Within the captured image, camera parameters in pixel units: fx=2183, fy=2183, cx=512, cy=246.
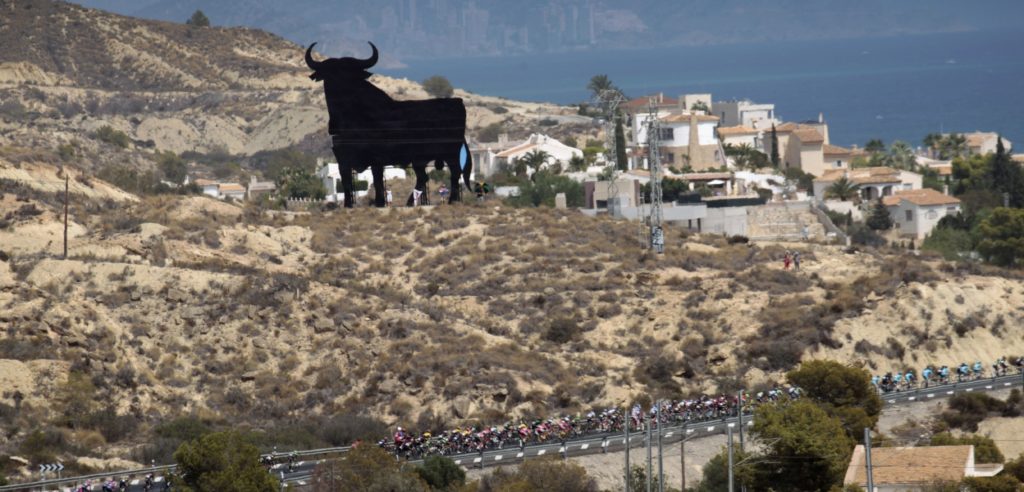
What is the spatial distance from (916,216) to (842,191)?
14.4 ft

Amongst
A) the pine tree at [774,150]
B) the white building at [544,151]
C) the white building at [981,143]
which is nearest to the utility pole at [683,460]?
the white building at [544,151]

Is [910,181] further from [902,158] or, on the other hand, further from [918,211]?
[902,158]

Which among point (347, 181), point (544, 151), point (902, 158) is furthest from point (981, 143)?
point (347, 181)

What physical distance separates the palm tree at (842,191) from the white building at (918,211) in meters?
2.07

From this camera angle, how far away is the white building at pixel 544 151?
345ft

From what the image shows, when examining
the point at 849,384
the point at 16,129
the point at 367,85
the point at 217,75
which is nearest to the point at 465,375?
the point at 849,384


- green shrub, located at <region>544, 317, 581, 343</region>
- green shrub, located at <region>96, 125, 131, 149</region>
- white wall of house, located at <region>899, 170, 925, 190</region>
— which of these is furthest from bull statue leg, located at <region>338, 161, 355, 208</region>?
green shrub, located at <region>96, 125, 131, 149</region>

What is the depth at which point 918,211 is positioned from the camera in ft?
327

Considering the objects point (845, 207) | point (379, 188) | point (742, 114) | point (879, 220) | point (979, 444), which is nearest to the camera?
point (979, 444)

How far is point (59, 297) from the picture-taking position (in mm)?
66312

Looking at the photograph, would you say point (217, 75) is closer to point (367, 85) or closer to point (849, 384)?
point (367, 85)

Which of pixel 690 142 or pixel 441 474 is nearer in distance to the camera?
pixel 441 474

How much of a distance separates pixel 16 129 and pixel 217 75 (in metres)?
32.2

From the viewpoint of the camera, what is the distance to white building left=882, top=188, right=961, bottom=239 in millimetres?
99312
